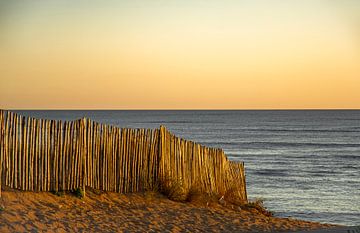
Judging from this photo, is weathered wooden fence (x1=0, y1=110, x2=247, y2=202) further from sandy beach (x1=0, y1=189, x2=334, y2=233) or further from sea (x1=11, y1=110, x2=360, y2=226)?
sea (x1=11, y1=110, x2=360, y2=226)

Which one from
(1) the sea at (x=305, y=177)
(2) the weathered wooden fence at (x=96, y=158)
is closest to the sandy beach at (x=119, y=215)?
(2) the weathered wooden fence at (x=96, y=158)

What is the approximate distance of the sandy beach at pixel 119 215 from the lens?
11.2 meters

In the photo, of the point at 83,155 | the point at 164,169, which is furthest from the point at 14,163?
the point at 164,169

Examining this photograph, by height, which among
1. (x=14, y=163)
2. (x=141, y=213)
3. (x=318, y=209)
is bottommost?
(x=318, y=209)

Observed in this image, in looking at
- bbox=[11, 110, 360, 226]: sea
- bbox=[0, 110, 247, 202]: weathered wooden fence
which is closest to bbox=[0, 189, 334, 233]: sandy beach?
bbox=[0, 110, 247, 202]: weathered wooden fence

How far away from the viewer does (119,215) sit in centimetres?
1253

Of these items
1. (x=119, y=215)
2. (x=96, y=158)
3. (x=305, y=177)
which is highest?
(x=96, y=158)

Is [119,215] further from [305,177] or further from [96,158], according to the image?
[305,177]

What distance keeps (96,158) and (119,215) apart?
5.06ft

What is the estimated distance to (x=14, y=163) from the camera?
12273mm

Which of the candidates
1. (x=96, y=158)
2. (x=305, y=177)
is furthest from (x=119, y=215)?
(x=305, y=177)

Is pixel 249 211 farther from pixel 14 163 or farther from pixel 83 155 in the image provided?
pixel 14 163

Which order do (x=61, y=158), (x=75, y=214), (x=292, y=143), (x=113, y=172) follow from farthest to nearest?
(x=292, y=143) < (x=113, y=172) < (x=61, y=158) < (x=75, y=214)

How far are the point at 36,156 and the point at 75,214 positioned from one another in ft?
4.84
